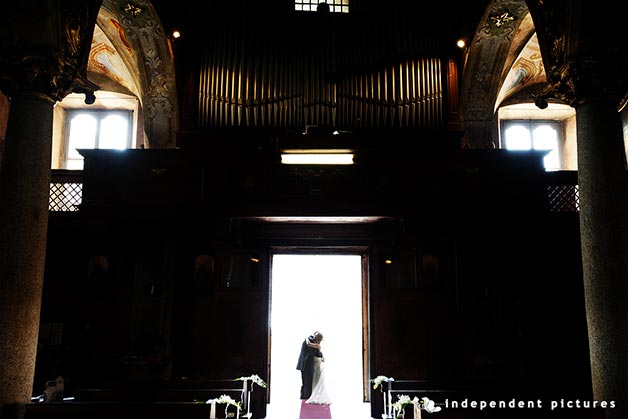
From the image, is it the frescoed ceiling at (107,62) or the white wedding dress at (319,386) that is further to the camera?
the frescoed ceiling at (107,62)

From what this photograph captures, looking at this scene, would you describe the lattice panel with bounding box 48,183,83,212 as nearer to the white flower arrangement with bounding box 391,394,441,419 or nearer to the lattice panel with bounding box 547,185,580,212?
the white flower arrangement with bounding box 391,394,441,419

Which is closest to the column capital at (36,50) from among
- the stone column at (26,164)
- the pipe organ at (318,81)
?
the stone column at (26,164)

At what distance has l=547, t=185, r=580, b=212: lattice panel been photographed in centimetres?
1220

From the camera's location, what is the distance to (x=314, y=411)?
12.5 m

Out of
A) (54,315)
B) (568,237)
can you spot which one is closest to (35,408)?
(54,315)

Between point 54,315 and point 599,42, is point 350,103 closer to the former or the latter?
point 599,42

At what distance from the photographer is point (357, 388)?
1639 cm

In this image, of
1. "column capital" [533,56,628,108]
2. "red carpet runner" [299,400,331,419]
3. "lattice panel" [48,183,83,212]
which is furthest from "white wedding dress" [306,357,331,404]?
"column capital" [533,56,628,108]

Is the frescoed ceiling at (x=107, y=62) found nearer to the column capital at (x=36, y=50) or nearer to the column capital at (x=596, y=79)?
the column capital at (x=36, y=50)

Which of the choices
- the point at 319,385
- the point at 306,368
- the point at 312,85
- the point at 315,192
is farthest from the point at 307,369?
the point at 312,85

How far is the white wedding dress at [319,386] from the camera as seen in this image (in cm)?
1368

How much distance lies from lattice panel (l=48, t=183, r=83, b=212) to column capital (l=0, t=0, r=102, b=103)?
4180 mm

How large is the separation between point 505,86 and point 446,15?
9.41 feet

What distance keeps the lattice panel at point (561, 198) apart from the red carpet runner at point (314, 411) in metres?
5.75
